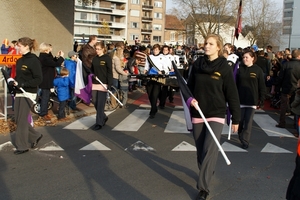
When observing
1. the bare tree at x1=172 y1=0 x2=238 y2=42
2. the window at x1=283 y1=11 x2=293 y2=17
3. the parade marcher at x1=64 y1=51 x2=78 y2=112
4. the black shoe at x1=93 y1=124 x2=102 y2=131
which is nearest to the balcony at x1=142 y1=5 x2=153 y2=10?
the bare tree at x1=172 y1=0 x2=238 y2=42

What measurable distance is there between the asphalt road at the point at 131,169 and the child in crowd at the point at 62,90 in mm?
1473

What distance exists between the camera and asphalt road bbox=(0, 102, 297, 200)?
508 centimetres

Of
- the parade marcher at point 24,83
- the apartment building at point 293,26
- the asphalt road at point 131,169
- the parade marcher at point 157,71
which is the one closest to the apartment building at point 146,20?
the apartment building at point 293,26

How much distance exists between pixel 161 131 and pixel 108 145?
185 cm

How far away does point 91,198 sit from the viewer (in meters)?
4.84

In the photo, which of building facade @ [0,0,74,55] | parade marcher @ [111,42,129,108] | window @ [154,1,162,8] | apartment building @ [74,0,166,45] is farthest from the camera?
window @ [154,1,162,8]

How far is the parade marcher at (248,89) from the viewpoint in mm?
7516

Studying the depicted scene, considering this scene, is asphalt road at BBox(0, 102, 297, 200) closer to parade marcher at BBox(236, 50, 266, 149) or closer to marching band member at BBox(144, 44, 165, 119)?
parade marcher at BBox(236, 50, 266, 149)

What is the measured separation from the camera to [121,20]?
88188 mm

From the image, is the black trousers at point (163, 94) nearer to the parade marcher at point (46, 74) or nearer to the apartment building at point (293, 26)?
the parade marcher at point (46, 74)

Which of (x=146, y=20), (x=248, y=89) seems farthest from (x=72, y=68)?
(x=146, y=20)

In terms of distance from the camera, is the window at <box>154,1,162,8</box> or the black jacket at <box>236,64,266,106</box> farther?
the window at <box>154,1,162,8</box>

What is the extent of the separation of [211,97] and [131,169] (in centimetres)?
197

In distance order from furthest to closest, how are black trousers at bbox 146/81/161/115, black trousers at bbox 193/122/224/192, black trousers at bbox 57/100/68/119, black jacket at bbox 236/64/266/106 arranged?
black trousers at bbox 146/81/161/115, black trousers at bbox 57/100/68/119, black jacket at bbox 236/64/266/106, black trousers at bbox 193/122/224/192
